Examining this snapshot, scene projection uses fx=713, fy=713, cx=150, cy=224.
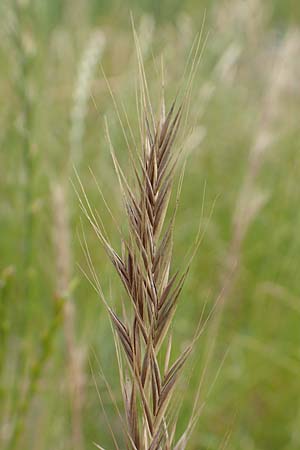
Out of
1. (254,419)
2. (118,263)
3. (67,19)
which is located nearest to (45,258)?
(254,419)

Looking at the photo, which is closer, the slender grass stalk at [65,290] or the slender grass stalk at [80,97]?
the slender grass stalk at [65,290]

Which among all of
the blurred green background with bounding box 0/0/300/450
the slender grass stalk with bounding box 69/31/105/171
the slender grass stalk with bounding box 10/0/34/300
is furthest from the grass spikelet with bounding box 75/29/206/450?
the slender grass stalk with bounding box 69/31/105/171

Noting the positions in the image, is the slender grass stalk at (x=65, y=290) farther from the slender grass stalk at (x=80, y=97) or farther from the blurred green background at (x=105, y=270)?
the slender grass stalk at (x=80, y=97)

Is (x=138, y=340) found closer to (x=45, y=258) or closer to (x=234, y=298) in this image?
(x=45, y=258)

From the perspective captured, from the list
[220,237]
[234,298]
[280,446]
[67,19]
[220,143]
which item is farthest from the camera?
[67,19]

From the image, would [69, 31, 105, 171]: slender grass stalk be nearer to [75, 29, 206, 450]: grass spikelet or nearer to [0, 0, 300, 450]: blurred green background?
[0, 0, 300, 450]: blurred green background

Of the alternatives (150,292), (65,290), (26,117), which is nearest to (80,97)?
(26,117)

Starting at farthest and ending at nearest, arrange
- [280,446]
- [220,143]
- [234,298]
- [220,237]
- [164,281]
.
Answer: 1. [220,143]
2. [220,237]
3. [234,298]
4. [280,446]
5. [164,281]

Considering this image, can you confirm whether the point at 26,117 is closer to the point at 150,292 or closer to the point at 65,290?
the point at 65,290

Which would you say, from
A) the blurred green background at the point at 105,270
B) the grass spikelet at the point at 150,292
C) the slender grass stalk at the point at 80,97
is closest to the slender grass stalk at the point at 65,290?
the blurred green background at the point at 105,270
